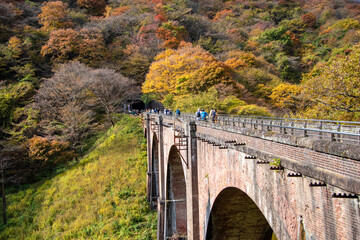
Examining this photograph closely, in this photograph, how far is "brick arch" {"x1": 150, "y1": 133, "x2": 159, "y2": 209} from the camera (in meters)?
22.0

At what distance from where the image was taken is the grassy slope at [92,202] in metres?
19.4

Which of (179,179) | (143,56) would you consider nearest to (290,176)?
(179,179)

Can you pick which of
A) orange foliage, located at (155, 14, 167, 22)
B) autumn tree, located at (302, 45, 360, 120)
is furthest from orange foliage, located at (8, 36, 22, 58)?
autumn tree, located at (302, 45, 360, 120)

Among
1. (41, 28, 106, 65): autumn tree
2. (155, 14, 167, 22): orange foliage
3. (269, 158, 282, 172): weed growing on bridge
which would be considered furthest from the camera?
(155, 14, 167, 22): orange foliage

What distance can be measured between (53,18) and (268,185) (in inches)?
2177

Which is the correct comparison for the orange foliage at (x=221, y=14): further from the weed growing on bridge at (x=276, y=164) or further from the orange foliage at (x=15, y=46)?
the weed growing on bridge at (x=276, y=164)

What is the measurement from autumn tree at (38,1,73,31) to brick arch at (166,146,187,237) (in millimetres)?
43020

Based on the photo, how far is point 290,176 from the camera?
3953 mm

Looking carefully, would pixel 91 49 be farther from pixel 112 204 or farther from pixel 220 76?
A: pixel 112 204

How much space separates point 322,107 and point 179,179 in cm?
1019

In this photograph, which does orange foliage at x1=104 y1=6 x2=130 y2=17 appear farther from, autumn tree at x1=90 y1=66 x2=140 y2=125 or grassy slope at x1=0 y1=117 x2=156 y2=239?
grassy slope at x1=0 y1=117 x2=156 y2=239

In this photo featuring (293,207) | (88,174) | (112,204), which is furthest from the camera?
(88,174)

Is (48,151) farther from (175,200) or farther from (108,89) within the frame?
(175,200)

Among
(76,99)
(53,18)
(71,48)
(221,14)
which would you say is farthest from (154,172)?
(221,14)
